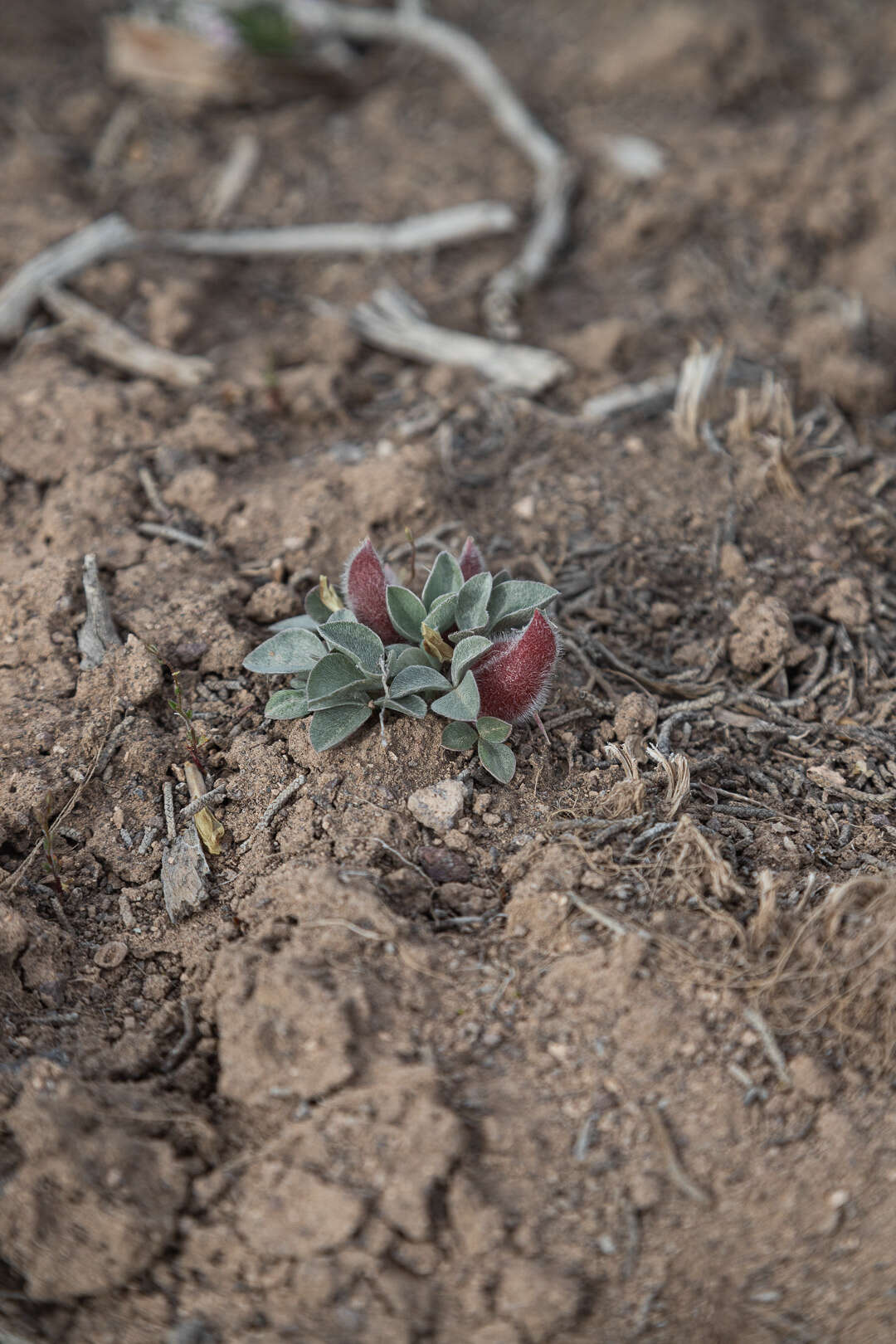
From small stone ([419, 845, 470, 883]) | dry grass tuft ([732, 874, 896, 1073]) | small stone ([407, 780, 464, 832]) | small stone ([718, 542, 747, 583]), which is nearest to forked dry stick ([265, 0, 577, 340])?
small stone ([718, 542, 747, 583])

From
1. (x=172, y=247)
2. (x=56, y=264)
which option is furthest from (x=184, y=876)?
(x=172, y=247)

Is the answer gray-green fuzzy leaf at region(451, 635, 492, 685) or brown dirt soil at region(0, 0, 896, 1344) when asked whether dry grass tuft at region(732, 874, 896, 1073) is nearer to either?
brown dirt soil at region(0, 0, 896, 1344)

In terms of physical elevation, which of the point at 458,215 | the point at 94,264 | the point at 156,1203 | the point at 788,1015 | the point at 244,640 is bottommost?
A: the point at 788,1015

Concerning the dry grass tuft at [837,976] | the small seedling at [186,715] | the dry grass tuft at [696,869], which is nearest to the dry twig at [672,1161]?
the dry grass tuft at [837,976]

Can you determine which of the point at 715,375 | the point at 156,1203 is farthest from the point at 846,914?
the point at 715,375

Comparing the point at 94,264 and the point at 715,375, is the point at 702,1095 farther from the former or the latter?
the point at 94,264
